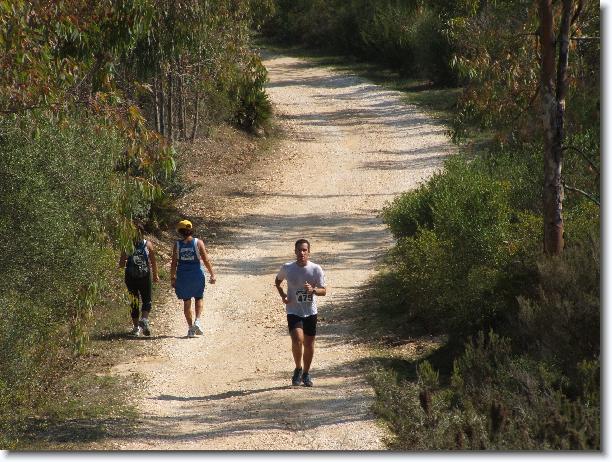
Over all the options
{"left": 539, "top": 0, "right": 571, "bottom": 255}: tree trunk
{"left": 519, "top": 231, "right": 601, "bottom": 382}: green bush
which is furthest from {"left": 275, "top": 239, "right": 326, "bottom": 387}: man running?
{"left": 539, "top": 0, "right": 571, "bottom": 255}: tree trunk

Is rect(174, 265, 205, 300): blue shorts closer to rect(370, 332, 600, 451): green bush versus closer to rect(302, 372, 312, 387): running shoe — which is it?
rect(302, 372, 312, 387): running shoe

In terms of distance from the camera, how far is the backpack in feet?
45.6

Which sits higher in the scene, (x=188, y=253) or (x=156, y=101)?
(x=156, y=101)

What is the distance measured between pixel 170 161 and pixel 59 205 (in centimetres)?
122

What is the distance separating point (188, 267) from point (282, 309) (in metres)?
2.29

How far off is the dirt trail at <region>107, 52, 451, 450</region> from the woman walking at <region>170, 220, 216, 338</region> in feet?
2.05

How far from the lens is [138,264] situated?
13922mm

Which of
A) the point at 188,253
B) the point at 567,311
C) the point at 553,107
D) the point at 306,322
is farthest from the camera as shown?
the point at 188,253

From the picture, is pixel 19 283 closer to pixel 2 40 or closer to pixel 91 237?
pixel 91 237

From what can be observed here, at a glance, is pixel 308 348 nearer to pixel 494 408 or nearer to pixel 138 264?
pixel 494 408

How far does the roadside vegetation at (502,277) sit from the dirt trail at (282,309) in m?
0.59

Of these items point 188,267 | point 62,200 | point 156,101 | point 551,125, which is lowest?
point 188,267

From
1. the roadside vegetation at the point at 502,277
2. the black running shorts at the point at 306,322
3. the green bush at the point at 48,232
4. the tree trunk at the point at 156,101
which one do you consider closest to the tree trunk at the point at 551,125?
the roadside vegetation at the point at 502,277

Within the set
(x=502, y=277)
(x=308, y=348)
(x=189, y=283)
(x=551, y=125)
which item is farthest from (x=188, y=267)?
(x=551, y=125)
